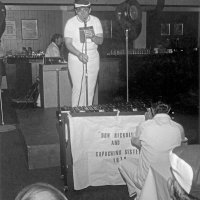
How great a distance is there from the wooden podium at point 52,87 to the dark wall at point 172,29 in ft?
17.5

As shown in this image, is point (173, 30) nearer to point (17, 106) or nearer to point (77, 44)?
point (17, 106)

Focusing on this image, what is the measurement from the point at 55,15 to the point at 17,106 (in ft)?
13.6

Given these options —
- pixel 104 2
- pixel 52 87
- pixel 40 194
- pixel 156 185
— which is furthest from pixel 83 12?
pixel 104 2

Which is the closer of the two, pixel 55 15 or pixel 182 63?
pixel 182 63

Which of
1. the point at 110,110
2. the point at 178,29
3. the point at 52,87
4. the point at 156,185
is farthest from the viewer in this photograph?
the point at 178,29

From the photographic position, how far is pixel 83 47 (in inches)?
156

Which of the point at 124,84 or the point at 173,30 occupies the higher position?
the point at 173,30

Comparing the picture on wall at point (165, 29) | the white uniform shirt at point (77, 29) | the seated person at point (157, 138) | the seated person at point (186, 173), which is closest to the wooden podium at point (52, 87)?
the white uniform shirt at point (77, 29)

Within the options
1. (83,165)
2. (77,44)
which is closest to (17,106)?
(77,44)

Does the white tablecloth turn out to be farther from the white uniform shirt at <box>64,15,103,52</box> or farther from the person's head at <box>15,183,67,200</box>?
the white uniform shirt at <box>64,15,103,52</box>

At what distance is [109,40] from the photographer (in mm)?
10484

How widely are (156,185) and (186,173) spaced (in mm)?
1007

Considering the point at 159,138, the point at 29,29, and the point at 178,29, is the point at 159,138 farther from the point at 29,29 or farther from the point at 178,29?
the point at 178,29

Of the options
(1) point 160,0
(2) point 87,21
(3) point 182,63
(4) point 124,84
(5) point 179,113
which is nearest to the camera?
(2) point 87,21
